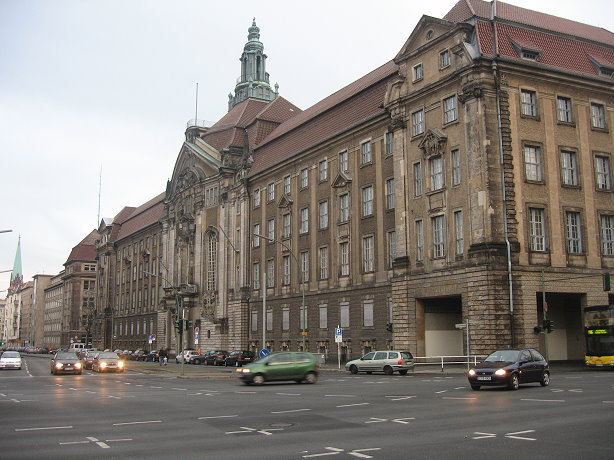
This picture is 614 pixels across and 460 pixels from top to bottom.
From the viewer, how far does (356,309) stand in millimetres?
49531

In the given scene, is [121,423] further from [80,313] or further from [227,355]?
[80,313]

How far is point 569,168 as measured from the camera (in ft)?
133

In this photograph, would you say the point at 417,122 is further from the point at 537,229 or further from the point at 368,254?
the point at 368,254

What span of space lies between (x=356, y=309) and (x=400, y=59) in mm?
17731

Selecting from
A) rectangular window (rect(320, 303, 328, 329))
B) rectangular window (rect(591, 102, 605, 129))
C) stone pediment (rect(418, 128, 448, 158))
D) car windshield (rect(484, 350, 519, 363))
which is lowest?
car windshield (rect(484, 350, 519, 363))

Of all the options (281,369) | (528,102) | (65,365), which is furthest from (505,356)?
(65,365)

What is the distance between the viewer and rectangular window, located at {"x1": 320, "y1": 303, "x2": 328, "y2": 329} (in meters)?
53.2

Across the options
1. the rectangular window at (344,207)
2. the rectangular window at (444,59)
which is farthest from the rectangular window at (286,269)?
the rectangular window at (444,59)

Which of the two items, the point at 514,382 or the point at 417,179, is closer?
the point at 514,382

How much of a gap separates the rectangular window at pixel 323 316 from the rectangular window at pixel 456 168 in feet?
57.2

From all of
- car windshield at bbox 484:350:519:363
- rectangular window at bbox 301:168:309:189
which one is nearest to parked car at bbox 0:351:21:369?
rectangular window at bbox 301:168:309:189

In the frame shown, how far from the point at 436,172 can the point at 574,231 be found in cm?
868

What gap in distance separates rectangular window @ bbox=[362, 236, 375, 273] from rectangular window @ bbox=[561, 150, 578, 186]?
14.0 metres

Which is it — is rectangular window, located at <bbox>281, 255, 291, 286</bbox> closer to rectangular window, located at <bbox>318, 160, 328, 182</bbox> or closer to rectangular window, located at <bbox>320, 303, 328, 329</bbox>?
rectangular window, located at <bbox>320, 303, 328, 329</bbox>
